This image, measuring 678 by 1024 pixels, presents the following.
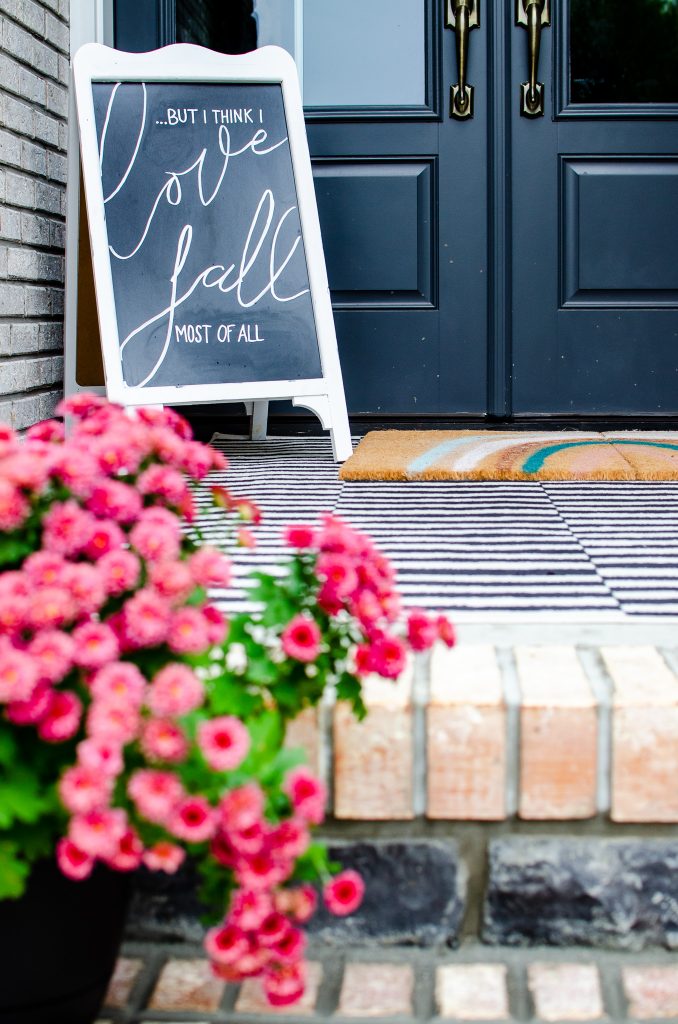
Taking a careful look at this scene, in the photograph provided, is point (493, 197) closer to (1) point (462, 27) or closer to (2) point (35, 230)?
(1) point (462, 27)

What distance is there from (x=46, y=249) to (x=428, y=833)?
1.87 meters

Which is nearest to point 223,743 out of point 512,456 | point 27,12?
point 512,456

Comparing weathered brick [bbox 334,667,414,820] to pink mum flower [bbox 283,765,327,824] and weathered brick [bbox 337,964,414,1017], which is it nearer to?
weathered brick [bbox 337,964,414,1017]

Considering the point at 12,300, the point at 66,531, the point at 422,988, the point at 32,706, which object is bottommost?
the point at 422,988

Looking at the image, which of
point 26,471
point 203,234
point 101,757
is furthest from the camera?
point 203,234

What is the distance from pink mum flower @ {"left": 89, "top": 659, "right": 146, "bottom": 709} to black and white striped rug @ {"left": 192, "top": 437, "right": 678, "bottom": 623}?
58 centimetres

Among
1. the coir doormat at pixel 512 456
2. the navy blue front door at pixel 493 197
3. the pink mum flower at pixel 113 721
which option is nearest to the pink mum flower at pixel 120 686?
the pink mum flower at pixel 113 721

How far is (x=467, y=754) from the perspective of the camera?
40.1 inches

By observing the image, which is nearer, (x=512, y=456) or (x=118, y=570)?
(x=118, y=570)

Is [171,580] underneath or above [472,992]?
above

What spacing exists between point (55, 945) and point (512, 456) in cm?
172

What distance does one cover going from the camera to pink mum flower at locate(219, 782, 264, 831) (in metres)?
0.74

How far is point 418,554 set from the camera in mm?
1607

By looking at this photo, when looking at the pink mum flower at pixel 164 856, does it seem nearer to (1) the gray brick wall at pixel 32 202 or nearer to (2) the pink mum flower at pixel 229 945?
(2) the pink mum flower at pixel 229 945
